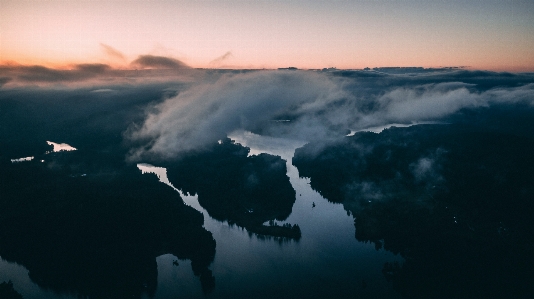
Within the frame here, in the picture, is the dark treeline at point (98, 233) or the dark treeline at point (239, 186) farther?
the dark treeline at point (239, 186)

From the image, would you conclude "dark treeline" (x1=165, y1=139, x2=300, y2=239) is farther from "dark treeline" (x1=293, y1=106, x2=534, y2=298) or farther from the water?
"dark treeline" (x1=293, y1=106, x2=534, y2=298)

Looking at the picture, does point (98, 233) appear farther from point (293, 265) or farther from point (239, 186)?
point (293, 265)

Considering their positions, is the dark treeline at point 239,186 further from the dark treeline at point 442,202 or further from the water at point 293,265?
the dark treeline at point 442,202

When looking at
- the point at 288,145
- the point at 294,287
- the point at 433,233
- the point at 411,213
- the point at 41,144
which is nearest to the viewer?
the point at 294,287

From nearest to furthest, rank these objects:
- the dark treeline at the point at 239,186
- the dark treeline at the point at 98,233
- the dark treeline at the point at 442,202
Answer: the dark treeline at the point at 442,202 → the dark treeline at the point at 98,233 → the dark treeline at the point at 239,186

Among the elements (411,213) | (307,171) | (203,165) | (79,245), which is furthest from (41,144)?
(411,213)

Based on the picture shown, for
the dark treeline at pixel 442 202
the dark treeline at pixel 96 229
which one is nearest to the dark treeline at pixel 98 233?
the dark treeline at pixel 96 229

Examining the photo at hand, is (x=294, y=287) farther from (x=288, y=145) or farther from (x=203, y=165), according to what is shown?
(x=288, y=145)

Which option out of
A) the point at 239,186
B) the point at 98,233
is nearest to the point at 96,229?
the point at 98,233

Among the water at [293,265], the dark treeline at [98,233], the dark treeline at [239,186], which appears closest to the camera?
the water at [293,265]
